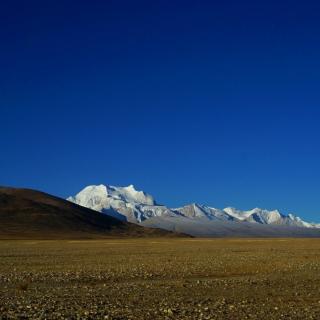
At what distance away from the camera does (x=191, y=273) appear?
35.5 metres

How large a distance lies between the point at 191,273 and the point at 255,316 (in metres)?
17.0

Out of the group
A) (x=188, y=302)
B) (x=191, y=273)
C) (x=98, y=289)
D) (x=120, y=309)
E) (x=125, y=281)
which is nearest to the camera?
(x=120, y=309)

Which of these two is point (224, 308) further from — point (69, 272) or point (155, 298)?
point (69, 272)

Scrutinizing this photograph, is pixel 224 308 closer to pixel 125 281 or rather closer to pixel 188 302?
pixel 188 302

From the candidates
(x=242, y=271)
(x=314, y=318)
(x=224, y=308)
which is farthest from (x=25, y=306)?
(x=242, y=271)

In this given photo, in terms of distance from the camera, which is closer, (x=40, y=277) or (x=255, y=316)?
(x=255, y=316)

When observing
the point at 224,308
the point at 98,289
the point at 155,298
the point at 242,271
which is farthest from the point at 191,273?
the point at 224,308

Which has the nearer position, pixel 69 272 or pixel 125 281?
pixel 125 281

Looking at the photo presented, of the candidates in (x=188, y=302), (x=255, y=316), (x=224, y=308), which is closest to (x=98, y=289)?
(x=188, y=302)

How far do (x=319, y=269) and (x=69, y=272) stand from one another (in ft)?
51.7

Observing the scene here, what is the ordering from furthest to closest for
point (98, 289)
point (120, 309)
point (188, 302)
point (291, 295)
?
point (98, 289) → point (291, 295) → point (188, 302) → point (120, 309)

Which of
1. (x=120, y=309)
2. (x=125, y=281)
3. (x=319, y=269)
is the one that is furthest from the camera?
(x=319, y=269)

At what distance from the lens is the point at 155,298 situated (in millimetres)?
23281

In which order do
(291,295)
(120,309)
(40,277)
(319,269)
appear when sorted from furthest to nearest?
1. (319,269)
2. (40,277)
3. (291,295)
4. (120,309)
